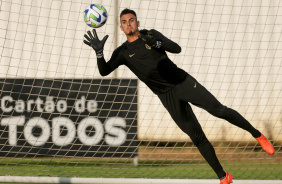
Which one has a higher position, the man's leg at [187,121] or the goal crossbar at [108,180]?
the man's leg at [187,121]

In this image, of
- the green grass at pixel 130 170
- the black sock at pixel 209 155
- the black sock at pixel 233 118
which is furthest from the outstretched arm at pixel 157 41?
the green grass at pixel 130 170

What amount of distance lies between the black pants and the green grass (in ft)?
6.10

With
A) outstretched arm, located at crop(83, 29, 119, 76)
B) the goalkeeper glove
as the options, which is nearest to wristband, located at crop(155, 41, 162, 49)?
the goalkeeper glove

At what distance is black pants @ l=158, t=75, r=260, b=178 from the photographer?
4656 millimetres

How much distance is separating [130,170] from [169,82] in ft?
9.43

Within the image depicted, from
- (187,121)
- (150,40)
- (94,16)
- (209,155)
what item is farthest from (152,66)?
(209,155)

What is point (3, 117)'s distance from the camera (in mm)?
7879

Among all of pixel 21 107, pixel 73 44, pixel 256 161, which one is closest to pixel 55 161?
pixel 21 107

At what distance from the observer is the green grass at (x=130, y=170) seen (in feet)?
22.2

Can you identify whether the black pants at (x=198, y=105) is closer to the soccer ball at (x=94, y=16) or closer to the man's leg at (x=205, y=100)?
the man's leg at (x=205, y=100)

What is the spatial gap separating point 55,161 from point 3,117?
1.19 m

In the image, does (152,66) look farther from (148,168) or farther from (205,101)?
(148,168)

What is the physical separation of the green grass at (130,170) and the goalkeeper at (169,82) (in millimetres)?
1960

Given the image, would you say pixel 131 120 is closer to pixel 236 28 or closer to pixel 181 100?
pixel 236 28
